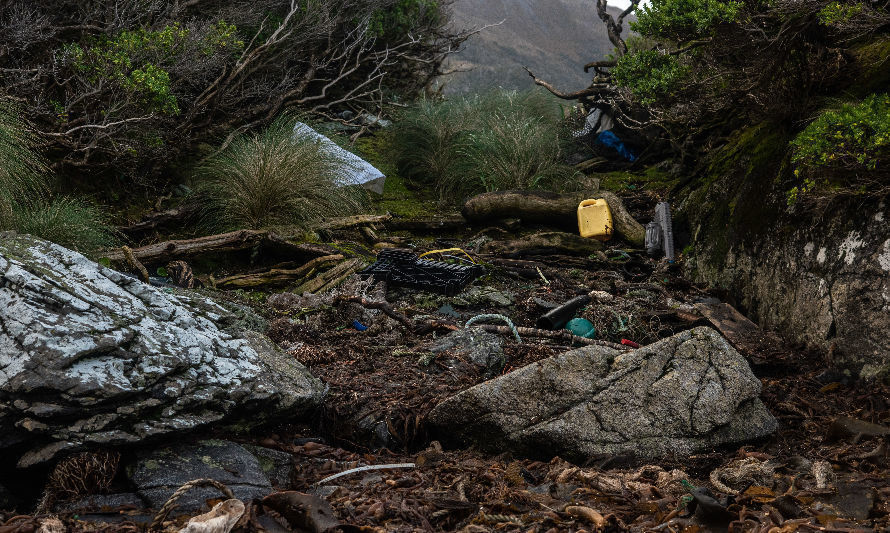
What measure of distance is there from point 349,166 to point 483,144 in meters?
2.02

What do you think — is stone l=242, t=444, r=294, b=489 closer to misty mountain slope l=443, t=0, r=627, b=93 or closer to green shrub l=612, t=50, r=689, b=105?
green shrub l=612, t=50, r=689, b=105

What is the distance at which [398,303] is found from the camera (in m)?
5.28

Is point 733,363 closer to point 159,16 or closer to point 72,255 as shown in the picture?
point 72,255

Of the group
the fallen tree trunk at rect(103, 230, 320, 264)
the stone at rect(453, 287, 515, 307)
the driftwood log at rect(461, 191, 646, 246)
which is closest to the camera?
the stone at rect(453, 287, 515, 307)

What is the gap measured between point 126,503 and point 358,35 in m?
10.3

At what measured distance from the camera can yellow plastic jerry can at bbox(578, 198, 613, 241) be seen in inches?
282

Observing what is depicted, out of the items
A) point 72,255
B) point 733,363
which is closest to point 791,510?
point 733,363

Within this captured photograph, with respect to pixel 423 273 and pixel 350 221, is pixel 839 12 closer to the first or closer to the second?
pixel 423 273

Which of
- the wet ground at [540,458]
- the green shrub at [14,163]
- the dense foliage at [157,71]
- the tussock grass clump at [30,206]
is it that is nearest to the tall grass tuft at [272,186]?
the dense foliage at [157,71]

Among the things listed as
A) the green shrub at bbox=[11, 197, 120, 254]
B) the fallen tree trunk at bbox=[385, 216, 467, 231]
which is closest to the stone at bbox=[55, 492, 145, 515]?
the green shrub at bbox=[11, 197, 120, 254]

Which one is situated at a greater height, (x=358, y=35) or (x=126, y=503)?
(x=358, y=35)

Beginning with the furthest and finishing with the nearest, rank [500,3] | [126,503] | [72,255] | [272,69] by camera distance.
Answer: [500,3] → [272,69] → [72,255] → [126,503]

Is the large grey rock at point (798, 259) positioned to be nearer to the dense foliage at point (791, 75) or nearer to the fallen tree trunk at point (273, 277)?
the dense foliage at point (791, 75)

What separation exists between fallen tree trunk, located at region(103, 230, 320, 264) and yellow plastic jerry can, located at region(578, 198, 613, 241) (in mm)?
2974
